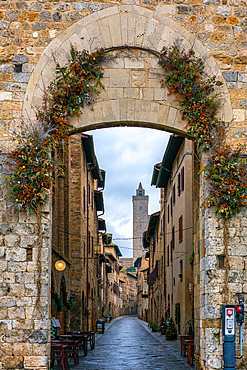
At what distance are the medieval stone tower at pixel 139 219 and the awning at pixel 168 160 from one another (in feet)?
212

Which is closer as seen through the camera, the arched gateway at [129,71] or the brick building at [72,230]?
the arched gateway at [129,71]

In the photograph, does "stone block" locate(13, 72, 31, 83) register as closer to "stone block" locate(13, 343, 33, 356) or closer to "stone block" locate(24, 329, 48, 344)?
"stone block" locate(24, 329, 48, 344)

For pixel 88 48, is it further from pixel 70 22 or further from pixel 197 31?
pixel 197 31

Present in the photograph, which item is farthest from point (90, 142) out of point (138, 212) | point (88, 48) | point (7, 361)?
point (138, 212)

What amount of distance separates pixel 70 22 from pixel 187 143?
38.3ft

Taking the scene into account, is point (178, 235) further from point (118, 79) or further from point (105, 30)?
point (105, 30)

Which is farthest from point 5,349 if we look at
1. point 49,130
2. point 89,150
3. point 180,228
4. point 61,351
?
point 89,150

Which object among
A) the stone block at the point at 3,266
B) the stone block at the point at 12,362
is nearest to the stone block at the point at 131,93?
the stone block at the point at 3,266

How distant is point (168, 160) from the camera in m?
25.1

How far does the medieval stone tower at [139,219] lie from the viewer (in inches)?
3797

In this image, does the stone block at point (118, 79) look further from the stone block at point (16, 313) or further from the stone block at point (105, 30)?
the stone block at point (16, 313)

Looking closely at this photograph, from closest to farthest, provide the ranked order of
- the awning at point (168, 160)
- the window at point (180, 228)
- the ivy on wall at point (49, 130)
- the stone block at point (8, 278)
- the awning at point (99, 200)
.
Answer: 1. the stone block at point (8, 278)
2. the ivy on wall at point (49, 130)
3. the window at point (180, 228)
4. the awning at point (168, 160)
5. the awning at point (99, 200)

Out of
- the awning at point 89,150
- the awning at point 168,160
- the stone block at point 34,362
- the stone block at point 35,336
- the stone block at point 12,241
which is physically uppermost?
the awning at point 89,150

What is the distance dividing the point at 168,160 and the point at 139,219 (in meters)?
72.9
